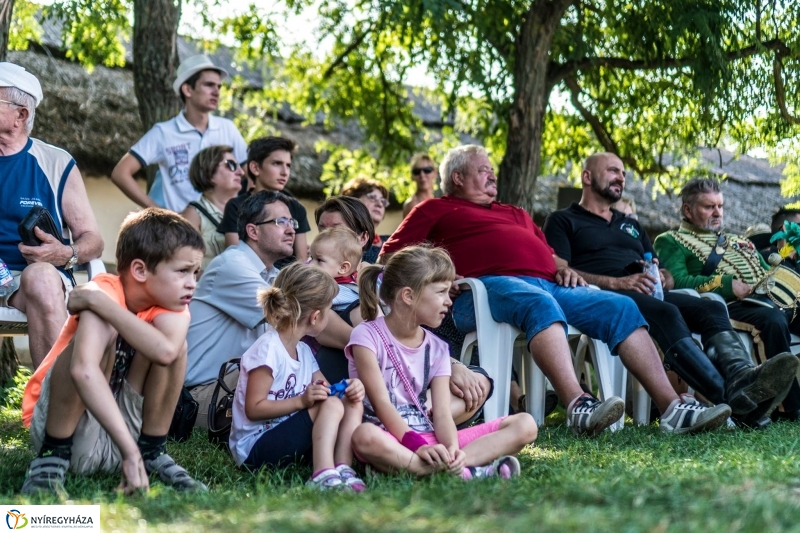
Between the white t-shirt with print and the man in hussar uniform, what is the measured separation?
3.33 meters

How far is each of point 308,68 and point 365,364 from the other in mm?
8005

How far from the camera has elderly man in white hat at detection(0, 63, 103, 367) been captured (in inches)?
176

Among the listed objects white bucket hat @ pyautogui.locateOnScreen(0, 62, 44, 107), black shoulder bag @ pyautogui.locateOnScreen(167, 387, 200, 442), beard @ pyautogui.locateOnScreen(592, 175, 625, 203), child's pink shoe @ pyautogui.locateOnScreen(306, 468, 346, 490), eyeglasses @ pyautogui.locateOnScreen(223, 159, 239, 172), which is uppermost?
white bucket hat @ pyautogui.locateOnScreen(0, 62, 44, 107)

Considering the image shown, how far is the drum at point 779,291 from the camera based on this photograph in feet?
21.2

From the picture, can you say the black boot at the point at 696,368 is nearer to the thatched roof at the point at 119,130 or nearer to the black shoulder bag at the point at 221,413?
the black shoulder bag at the point at 221,413

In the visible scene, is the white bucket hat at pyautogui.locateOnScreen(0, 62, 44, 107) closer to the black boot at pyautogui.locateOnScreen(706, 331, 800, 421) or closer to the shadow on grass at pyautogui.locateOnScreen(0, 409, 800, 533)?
the shadow on grass at pyautogui.locateOnScreen(0, 409, 800, 533)

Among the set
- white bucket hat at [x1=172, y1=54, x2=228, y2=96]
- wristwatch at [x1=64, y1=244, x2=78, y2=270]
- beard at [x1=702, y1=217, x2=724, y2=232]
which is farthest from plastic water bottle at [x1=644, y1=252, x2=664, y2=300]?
wristwatch at [x1=64, y1=244, x2=78, y2=270]

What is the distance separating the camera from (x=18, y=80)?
479 centimetres

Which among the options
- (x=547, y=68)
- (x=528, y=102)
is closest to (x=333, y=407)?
(x=528, y=102)

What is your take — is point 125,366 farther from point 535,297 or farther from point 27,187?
point 535,297

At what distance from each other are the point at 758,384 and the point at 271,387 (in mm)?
2529

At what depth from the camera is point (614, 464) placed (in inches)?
148

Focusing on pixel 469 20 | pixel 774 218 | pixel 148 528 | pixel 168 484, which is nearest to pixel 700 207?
pixel 774 218

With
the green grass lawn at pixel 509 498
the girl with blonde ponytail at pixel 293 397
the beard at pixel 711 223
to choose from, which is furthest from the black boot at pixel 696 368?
the girl with blonde ponytail at pixel 293 397
